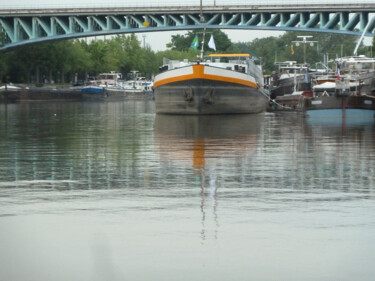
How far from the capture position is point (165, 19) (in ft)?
362

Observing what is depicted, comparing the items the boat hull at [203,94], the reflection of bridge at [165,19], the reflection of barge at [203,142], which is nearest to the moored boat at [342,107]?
the boat hull at [203,94]

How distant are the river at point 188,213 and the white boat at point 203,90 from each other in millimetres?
24488

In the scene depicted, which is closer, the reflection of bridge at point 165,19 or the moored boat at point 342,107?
the moored boat at point 342,107

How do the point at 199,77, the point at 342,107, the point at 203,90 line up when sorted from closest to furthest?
1. the point at 342,107
2. the point at 199,77
3. the point at 203,90

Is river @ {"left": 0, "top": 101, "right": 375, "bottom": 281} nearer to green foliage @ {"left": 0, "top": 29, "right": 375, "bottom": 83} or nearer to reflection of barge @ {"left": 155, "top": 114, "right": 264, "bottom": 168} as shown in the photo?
reflection of barge @ {"left": 155, "top": 114, "right": 264, "bottom": 168}

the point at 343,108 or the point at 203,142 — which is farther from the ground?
the point at 343,108

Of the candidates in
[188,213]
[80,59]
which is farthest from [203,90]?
[80,59]

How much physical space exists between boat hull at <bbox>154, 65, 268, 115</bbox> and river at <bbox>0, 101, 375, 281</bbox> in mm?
24511

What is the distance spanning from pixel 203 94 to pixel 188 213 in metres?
35.7

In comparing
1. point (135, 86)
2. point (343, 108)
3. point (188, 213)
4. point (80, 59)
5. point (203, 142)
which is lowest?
point (188, 213)

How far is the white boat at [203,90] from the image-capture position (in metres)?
47.3

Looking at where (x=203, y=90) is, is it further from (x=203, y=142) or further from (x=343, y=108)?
(x=203, y=142)

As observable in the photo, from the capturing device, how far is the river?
347 inches

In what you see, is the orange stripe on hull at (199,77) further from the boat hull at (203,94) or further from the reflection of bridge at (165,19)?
the reflection of bridge at (165,19)
